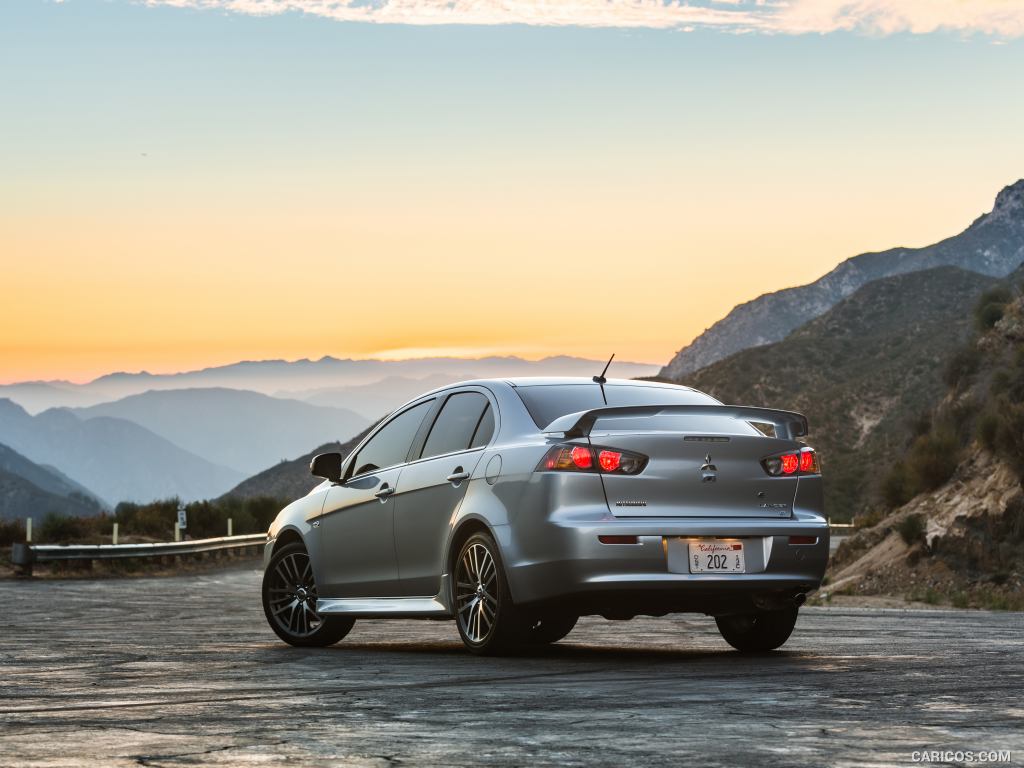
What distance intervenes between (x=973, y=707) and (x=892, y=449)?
76.5 meters

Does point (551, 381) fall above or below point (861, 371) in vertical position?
below

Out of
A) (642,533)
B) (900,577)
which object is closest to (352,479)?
(642,533)

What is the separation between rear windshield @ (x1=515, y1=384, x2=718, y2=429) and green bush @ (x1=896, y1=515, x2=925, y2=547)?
52.4ft

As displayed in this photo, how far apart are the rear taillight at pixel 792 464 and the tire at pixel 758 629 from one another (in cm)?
98

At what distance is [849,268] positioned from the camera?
176 meters

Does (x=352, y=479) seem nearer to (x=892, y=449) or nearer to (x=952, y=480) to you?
(x=952, y=480)

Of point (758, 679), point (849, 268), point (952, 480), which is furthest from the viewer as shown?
point (849, 268)

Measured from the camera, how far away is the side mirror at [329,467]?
38.1 feet

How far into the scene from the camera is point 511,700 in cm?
741

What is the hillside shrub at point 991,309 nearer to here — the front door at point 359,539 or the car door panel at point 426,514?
the front door at point 359,539

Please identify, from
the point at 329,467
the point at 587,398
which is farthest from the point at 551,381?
the point at 329,467

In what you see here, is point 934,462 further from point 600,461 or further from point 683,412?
point 600,461

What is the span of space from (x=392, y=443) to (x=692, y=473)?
293cm

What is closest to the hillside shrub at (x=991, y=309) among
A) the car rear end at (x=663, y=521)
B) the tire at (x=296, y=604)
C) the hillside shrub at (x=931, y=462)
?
the hillside shrub at (x=931, y=462)
